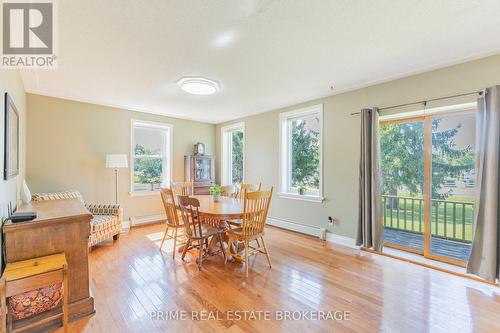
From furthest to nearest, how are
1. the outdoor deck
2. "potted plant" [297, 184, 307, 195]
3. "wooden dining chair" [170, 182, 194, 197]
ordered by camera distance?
"potted plant" [297, 184, 307, 195], "wooden dining chair" [170, 182, 194, 197], the outdoor deck

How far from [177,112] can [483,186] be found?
522 cm

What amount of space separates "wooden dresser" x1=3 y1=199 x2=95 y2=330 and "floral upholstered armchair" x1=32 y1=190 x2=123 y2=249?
1.54 metres

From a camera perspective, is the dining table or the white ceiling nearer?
the white ceiling

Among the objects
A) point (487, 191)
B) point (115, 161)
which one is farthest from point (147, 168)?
point (487, 191)

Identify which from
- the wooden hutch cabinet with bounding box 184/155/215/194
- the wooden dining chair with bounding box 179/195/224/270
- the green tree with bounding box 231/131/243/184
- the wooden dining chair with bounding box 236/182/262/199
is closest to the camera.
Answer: the wooden dining chair with bounding box 179/195/224/270

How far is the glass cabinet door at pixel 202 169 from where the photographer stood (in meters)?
5.52

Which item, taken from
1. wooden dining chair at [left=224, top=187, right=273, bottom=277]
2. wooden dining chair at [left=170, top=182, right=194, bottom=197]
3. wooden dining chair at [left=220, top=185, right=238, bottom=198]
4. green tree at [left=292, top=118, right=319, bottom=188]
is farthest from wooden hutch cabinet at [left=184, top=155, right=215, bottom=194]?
wooden dining chair at [left=224, top=187, right=273, bottom=277]

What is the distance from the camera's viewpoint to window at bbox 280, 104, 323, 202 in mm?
4156

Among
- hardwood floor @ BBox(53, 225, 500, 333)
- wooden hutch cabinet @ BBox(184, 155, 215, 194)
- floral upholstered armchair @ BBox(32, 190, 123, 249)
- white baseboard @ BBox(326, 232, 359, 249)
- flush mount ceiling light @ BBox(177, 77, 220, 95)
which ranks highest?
flush mount ceiling light @ BBox(177, 77, 220, 95)

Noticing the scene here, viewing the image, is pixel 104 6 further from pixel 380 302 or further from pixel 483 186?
pixel 483 186

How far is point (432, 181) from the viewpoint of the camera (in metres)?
3.01

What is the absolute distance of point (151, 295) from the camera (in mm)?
2240

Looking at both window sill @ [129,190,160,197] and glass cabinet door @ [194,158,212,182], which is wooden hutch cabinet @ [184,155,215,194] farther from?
window sill @ [129,190,160,197]

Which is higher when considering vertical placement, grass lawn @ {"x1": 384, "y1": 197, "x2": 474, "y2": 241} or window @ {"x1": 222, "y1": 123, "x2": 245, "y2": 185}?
window @ {"x1": 222, "y1": 123, "x2": 245, "y2": 185}
